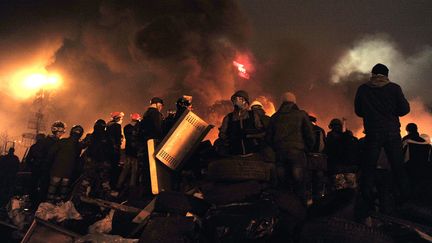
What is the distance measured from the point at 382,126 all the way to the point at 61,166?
19.2ft

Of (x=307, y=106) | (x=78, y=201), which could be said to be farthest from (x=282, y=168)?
(x=307, y=106)

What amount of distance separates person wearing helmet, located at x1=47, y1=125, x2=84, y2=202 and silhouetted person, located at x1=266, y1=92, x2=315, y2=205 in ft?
14.1

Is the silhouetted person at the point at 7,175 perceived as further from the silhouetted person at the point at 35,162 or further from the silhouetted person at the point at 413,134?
the silhouetted person at the point at 413,134

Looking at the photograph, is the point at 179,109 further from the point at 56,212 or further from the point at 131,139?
the point at 56,212

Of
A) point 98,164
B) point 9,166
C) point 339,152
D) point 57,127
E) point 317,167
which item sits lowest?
point 9,166

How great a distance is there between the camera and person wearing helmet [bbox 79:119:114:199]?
7328 millimetres

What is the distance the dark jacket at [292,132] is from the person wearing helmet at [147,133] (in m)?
2.32

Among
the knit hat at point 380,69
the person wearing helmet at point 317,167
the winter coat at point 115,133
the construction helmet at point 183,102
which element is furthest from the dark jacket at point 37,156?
the knit hat at point 380,69

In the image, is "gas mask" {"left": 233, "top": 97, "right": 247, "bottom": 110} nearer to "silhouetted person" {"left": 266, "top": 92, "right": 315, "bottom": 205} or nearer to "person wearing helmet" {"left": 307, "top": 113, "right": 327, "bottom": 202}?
"silhouetted person" {"left": 266, "top": 92, "right": 315, "bottom": 205}

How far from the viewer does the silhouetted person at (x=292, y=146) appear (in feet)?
16.4

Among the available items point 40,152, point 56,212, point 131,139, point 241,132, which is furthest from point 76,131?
point 241,132

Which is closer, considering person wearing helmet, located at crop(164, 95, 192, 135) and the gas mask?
the gas mask

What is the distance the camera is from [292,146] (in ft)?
16.5

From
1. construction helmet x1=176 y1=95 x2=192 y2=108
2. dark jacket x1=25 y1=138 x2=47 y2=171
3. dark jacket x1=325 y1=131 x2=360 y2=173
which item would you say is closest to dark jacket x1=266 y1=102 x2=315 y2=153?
dark jacket x1=325 y1=131 x2=360 y2=173
